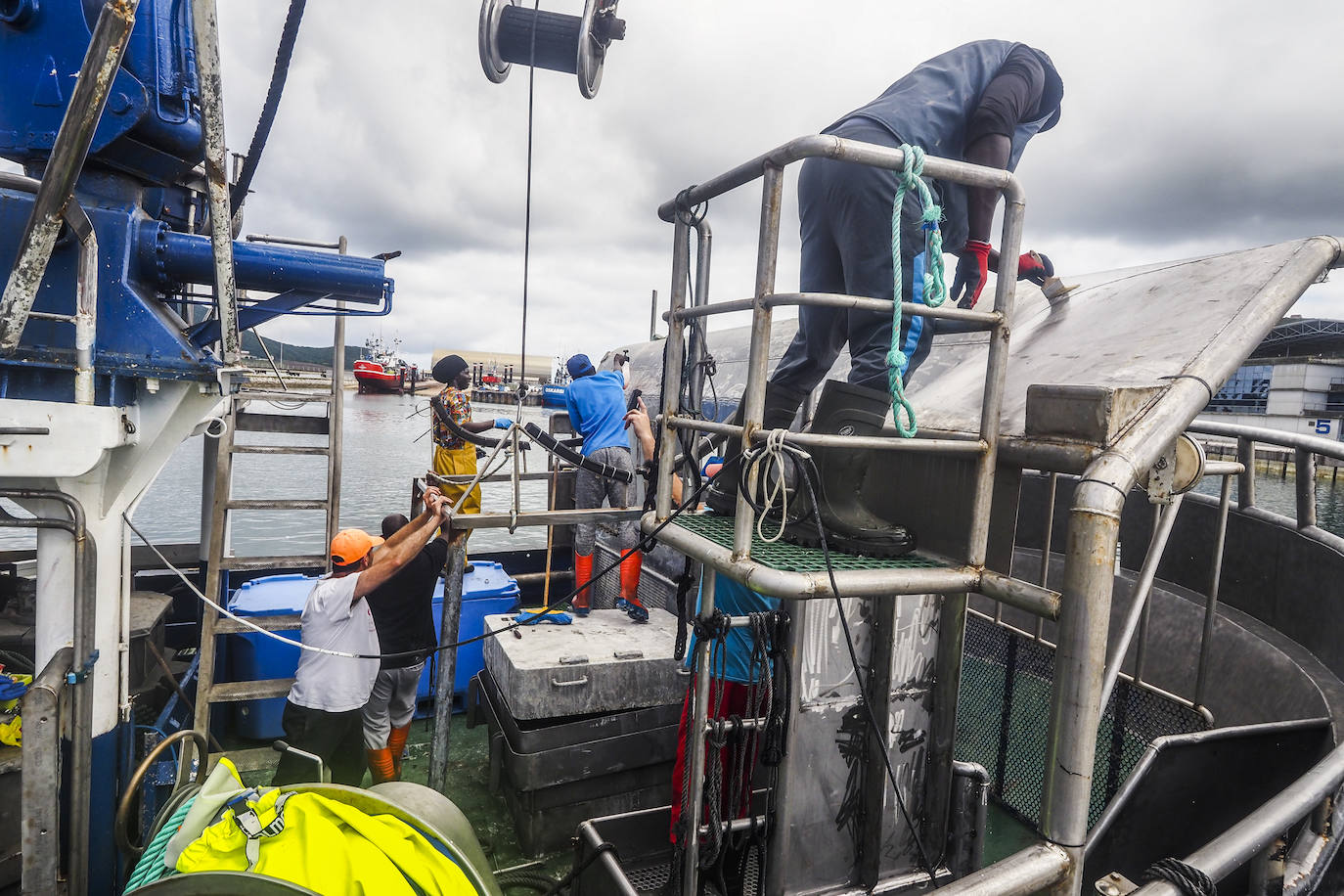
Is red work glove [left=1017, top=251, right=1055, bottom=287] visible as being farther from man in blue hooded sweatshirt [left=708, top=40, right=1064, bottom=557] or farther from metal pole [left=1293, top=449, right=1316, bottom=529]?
metal pole [left=1293, top=449, right=1316, bottom=529]

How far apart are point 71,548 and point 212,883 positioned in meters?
2.03

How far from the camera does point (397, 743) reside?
15.5 feet

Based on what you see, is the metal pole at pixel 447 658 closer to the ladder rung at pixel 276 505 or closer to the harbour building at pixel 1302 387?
the ladder rung at pixel 276 505

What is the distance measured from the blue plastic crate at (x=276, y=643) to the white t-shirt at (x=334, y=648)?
774 millimetres

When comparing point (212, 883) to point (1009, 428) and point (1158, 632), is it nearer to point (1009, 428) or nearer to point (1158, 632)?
point (1009, 428)

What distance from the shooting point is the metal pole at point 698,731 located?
2635 mm

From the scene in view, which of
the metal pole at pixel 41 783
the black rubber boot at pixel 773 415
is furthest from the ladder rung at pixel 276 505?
the black rubber boot at pixel 773 415

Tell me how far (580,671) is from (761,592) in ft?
7.90

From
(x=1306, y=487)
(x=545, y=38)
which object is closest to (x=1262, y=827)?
(x=1306, y=487)

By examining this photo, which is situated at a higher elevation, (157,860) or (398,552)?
(398,552)

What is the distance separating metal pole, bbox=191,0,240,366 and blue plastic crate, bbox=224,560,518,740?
2.81 metres

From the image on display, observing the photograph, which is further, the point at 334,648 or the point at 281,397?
the point at 281,397

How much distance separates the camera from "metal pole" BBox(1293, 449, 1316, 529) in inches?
135

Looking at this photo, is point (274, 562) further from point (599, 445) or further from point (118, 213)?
point (118, 213)
